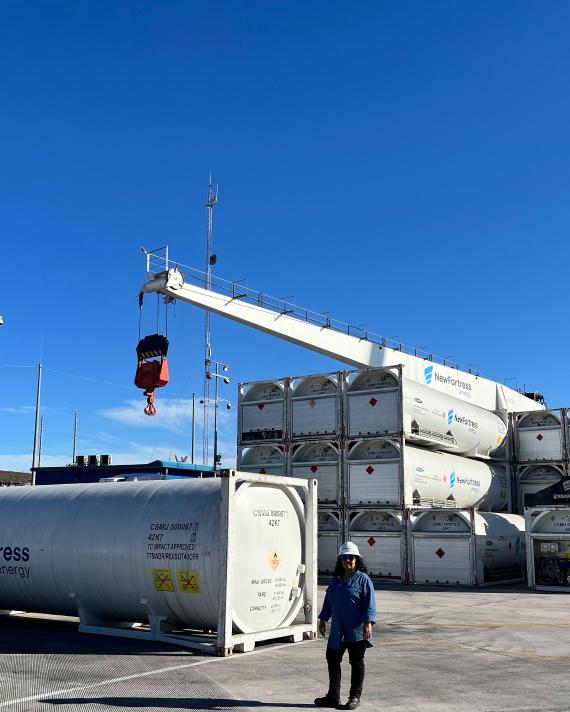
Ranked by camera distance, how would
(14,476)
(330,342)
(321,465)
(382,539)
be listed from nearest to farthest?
(382,539)
(321,465)
(330,342)
(14,476)

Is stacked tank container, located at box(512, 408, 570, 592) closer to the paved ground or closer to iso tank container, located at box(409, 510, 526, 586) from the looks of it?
iso tank container, located at box(409, 510, 526, 586)

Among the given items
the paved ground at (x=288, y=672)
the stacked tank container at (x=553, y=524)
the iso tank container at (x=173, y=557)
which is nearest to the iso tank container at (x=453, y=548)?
the stacked tank container at (x=553, y=524)

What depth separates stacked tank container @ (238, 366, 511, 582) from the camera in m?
21.9

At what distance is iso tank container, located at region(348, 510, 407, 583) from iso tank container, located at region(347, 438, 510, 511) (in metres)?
0.39

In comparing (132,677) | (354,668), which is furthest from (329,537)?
(354,668)

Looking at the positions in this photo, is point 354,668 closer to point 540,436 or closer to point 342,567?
point 342,567

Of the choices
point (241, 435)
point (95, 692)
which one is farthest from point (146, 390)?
point (95, 692)

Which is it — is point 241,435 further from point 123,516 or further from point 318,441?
point 123,516

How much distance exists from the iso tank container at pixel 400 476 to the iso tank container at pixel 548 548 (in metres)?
2.96

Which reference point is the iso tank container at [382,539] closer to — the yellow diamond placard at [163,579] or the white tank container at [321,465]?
the white tank container at [321,465]

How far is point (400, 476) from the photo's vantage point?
853 inches

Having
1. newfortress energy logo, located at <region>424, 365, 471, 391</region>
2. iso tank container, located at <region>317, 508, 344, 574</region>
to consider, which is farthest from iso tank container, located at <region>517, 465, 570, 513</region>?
iso tank container, located at <region>317, 508, 344, 574</region>

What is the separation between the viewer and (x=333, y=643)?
25.7 ft

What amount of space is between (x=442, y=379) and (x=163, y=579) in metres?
22.0
